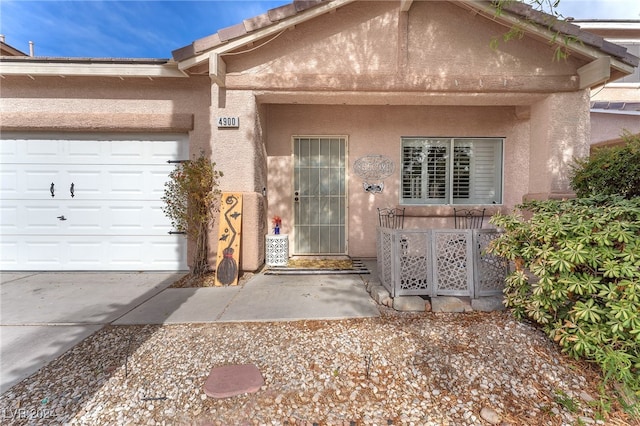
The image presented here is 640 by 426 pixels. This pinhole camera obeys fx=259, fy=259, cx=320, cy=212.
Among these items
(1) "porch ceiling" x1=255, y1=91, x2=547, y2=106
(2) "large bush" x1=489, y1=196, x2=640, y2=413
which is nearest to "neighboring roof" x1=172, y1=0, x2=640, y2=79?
(1) "porch ceiling" x1=255, y1=91, x2=547, y2=106

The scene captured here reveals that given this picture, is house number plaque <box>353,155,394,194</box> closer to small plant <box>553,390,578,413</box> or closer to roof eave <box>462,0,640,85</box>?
roof eave <box>462,0,640,85</box>

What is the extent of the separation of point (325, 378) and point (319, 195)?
399 centimetres

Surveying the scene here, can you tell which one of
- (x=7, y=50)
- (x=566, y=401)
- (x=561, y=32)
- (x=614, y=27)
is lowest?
(x=566, y=401)

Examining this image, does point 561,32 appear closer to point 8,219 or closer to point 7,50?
point 8,219

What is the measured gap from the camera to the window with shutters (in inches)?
222

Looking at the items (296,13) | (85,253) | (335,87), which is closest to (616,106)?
(335,87)

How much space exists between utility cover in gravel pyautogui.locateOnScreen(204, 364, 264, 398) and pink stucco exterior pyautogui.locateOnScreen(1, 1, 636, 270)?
245 centimetres

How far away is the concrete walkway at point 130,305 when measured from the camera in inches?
105

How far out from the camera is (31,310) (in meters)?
3.36

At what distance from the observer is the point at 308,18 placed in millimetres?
Result: 4172

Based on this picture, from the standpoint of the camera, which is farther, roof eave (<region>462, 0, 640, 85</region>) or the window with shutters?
the window with shutters

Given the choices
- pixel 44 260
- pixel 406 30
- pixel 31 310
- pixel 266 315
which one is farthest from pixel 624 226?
pixel 44 260

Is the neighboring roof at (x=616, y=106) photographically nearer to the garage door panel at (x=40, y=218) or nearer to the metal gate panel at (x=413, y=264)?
the metal gate panel at (x=413, y=264)

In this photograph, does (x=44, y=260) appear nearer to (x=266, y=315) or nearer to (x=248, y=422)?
(x=266, y=315)
